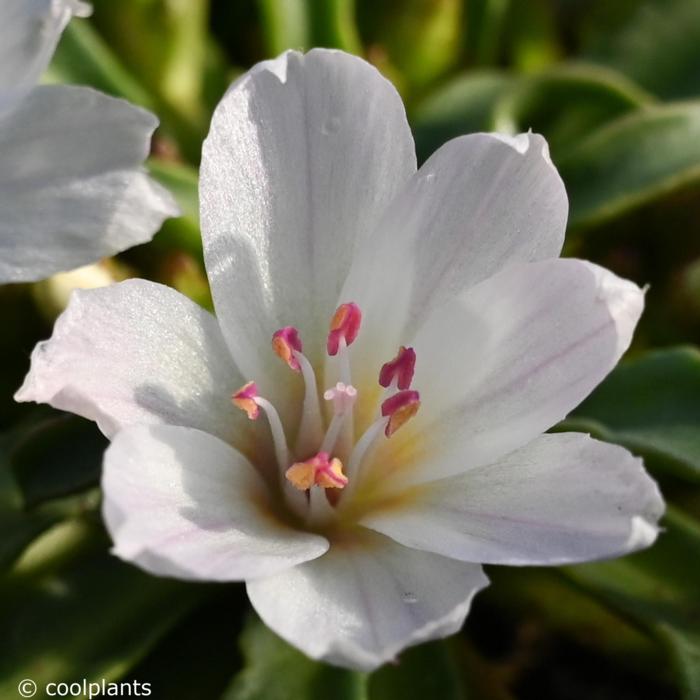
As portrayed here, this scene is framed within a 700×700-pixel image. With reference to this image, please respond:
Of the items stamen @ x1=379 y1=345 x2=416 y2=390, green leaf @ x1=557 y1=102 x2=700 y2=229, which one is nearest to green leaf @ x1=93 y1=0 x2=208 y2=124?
green leaf @ x1=557 y1=102 x2=700 y2=229

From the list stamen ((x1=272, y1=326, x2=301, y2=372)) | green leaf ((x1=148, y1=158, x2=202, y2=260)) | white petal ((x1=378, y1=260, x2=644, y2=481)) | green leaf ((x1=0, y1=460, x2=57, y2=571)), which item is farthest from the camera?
green leaf ((x1=148, y1=158, x2=202, y2=260))

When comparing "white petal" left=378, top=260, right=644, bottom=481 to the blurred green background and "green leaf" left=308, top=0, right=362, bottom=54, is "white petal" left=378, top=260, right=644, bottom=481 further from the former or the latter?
"green leaf" left=308, top=0, right=362, bottom=54

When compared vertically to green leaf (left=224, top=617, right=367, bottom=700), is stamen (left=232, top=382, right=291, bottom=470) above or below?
above

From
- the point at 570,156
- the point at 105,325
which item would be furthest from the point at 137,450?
the point at 570,156

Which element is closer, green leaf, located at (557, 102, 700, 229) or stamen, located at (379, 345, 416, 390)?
stamen, located at (379, 345, 416, 390)

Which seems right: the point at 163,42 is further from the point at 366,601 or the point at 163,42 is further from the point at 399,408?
the point at 366,601

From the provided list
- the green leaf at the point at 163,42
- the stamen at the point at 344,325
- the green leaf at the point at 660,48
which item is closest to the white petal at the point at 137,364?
the stamen at the point at 344,325

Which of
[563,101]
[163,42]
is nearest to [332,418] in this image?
[563,101]
